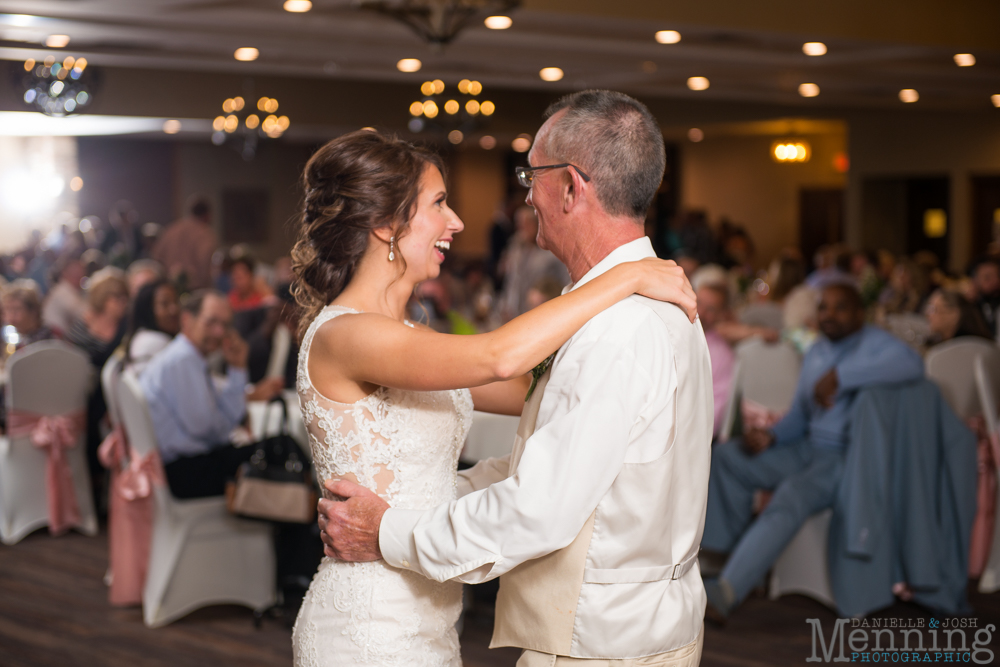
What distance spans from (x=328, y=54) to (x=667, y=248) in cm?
437

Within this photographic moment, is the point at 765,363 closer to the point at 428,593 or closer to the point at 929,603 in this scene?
the point at 929,603

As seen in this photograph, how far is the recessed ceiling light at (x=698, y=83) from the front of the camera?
10.1 metres

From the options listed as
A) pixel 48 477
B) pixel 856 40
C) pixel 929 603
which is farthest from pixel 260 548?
pixel 856 40

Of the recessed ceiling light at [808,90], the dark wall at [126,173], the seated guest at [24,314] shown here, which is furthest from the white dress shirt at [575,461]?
the dark wall at [126,173]

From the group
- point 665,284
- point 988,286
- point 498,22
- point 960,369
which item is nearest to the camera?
point 665,284

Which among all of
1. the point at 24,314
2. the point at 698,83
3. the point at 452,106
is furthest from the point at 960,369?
the point at 698,83

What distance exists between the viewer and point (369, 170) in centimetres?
167

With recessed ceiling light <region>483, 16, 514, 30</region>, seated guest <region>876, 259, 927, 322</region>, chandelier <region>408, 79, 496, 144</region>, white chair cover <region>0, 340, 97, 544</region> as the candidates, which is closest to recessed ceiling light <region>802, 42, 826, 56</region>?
seated guest <region>876, 259, 927, 322</region>

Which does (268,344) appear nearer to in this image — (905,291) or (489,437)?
(489,437)

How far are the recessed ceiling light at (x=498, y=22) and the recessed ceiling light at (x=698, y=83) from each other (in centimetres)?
346

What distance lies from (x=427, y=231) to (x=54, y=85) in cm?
558

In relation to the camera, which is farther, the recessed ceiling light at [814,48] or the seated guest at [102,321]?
the recessed ceiling light at [814,48]

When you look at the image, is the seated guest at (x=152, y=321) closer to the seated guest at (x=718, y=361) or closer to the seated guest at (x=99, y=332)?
the seated guest at (x=99, y=332)

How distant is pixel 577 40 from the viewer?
7.81 metres
